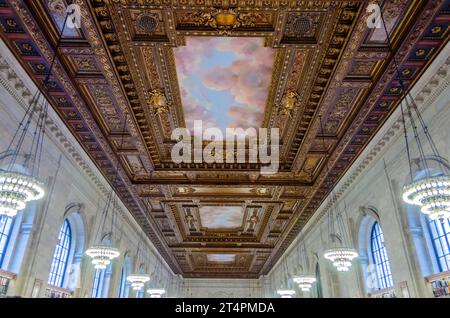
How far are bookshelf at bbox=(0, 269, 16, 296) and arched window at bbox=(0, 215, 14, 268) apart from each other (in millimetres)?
351

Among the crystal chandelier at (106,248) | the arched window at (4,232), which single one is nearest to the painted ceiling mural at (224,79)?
the crystal chandelier at (106,248)

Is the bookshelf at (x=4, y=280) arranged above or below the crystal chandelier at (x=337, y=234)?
below

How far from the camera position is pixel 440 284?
24.2 ft

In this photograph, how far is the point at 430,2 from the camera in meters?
4.98

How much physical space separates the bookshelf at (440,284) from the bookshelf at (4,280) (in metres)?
9.79

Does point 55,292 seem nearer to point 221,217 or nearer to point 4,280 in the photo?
point 4,280

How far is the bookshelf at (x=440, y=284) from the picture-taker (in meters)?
7.17

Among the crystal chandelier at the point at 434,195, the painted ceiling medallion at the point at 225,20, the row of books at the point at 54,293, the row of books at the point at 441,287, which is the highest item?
the painted ceiling medallion at the point at 225,20

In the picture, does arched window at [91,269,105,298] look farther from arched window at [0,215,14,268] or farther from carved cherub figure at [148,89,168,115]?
carved cherub figure at [148,89,168,115]

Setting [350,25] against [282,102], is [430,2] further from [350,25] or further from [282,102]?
[282,102]

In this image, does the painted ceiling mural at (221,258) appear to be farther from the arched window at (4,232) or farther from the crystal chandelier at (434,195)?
the crystal chandelier at (434,195)

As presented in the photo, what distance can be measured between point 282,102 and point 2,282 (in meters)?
7.68

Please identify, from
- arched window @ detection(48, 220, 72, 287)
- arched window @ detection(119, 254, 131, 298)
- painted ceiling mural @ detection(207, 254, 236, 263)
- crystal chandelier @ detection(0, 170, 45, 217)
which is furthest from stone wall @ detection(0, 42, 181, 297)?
painted ceiling mural @ detection(207, 254, 236, 263)
